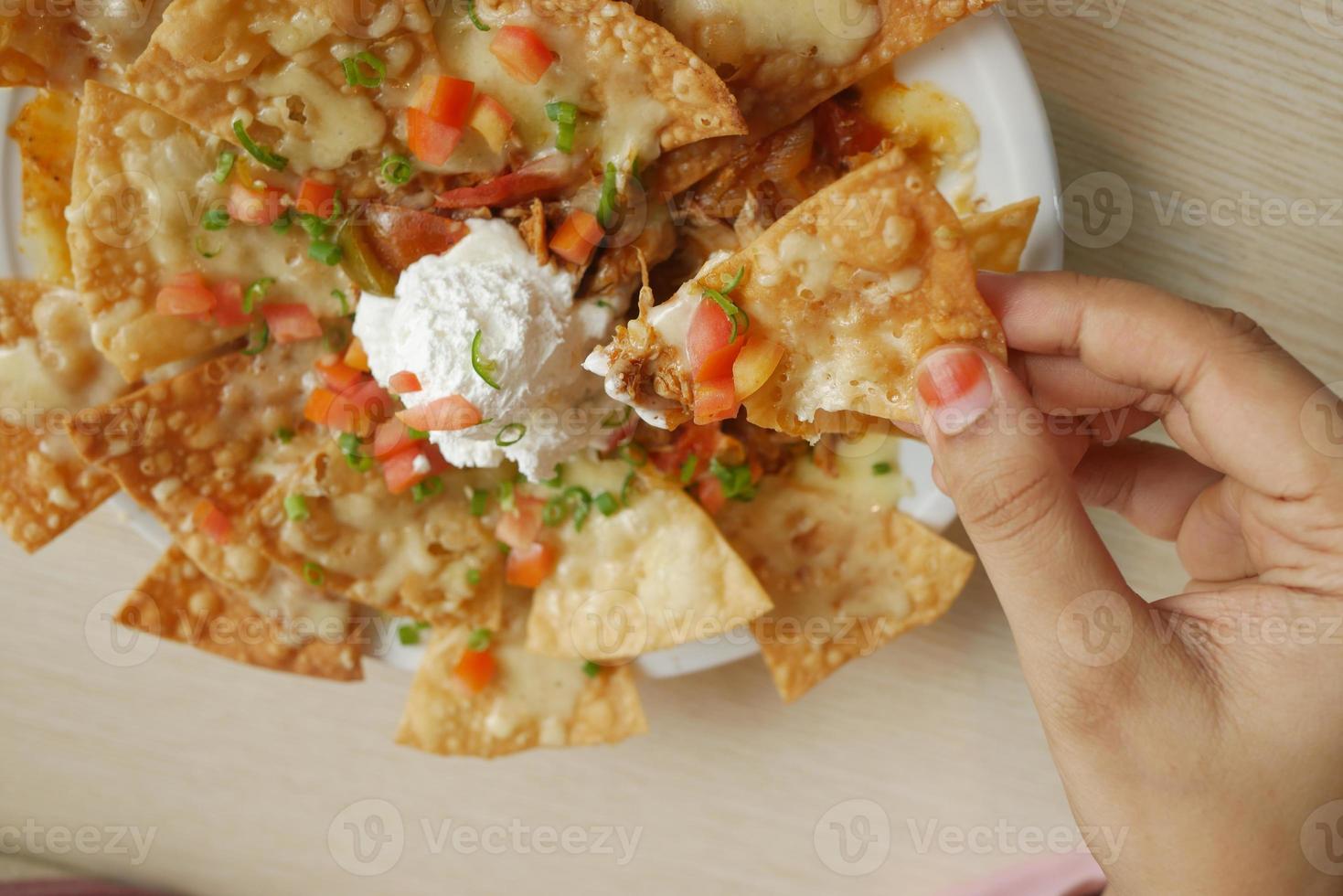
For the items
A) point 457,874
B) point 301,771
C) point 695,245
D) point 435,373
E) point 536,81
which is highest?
point 536,81

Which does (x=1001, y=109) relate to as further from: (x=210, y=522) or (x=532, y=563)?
(x=210, y=522)

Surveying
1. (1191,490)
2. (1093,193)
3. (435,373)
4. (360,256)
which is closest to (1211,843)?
(1191,490)

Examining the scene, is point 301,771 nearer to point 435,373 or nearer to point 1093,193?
point 435,373

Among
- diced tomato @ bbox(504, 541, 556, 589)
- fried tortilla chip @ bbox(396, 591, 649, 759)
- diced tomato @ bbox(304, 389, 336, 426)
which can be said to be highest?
diced tomato @ bbox(304, 389, 336, 426)

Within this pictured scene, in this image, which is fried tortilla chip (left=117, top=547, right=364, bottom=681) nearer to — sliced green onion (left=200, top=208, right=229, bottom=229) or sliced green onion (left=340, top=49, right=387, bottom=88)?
sliced green onion (left=200, top=208, right=229, bottom=229)

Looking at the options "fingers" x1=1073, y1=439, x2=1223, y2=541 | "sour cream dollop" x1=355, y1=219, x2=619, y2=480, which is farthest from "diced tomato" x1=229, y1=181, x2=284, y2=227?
"fingers" x1=1073, y1=439, x2=1223, y2=541

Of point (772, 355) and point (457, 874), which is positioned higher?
point (772, 355)
